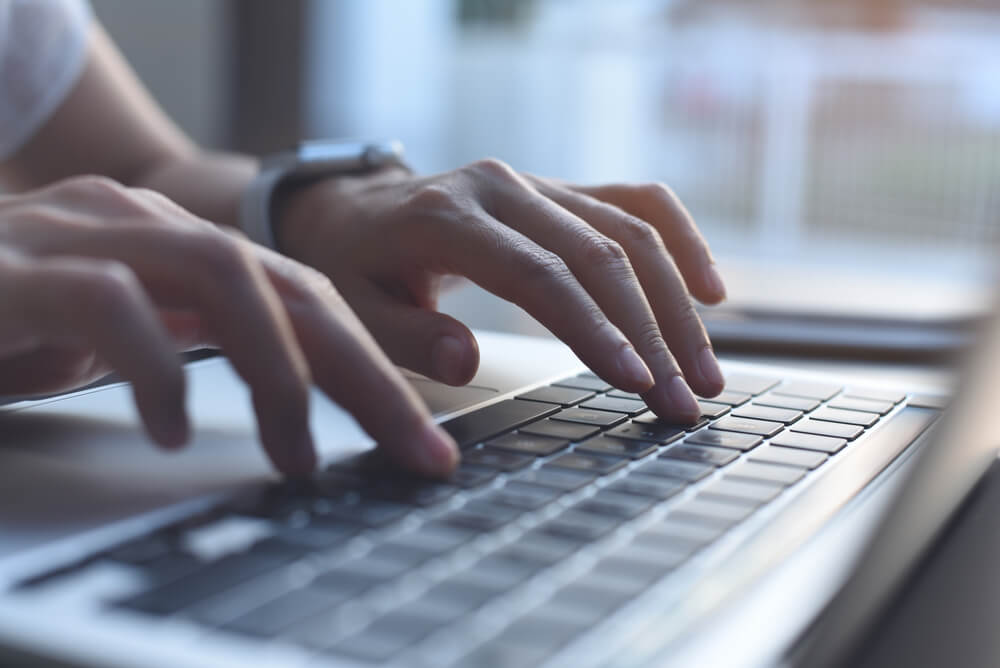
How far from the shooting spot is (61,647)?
0.24m

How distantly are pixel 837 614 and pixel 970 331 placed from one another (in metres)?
0.60

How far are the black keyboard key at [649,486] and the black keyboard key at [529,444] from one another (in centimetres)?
4

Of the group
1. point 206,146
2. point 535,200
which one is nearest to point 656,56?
point 206,146

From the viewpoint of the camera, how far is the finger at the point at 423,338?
566 mm

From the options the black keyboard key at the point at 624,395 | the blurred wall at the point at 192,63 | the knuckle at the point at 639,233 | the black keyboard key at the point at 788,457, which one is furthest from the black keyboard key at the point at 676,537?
the blurred wall at the point at 192,63

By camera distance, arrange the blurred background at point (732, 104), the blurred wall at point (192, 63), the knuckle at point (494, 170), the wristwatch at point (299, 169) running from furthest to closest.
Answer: the blurred background at point (732, 104) → the blurred wall at point (192, 63) → the wristwatch at point (299, 169) → the knuckle at point (494, 170)

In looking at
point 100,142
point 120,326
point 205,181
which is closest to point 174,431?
point 120,326

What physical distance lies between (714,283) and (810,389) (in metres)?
0.14

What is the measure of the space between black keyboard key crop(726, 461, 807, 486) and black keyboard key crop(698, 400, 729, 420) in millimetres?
86

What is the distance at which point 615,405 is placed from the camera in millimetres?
521

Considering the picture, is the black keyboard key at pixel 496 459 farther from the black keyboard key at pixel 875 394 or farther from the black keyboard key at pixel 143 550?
the black keyboard key at pixel 875 394

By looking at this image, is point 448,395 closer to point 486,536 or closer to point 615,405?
point 615,405

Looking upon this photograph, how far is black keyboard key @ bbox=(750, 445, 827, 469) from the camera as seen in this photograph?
0.42m

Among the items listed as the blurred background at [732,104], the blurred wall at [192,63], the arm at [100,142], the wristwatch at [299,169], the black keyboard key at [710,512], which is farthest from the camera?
the blurred background at [732,104]
